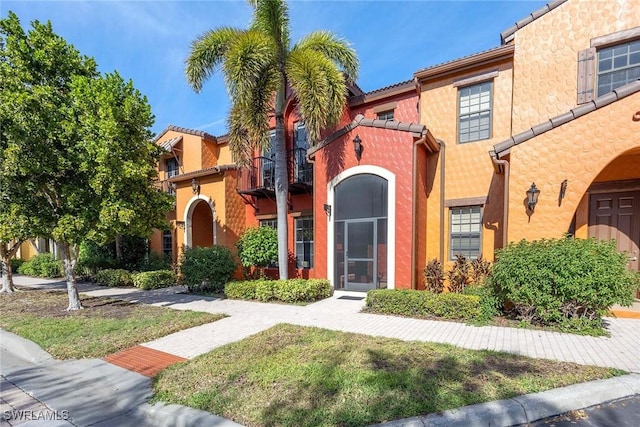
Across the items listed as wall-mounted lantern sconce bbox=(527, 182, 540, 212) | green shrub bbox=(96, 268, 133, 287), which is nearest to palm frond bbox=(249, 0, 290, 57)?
wall-mounted lantern sconce bbox=(527, 182, 540, 212)

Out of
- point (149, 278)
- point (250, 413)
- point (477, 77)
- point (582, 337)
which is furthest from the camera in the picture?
point (149, 278)

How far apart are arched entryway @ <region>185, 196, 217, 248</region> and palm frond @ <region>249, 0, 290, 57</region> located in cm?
761

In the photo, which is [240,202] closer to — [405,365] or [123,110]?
[123,110]

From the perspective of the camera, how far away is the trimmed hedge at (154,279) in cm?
1270

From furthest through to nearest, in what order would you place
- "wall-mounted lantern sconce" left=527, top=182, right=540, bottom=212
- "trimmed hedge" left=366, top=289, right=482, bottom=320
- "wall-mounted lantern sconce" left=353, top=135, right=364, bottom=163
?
"wall-mounted lantern sconce" left=353, top=135, right=364, bottom=163 < "wall-mounted lantern sconce" left=527, top=182, right=540, bottom=212 < "trimmed hedge" left=366, top=289, right=482, bottom=320

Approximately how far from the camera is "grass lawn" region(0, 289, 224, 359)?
18.7 ft

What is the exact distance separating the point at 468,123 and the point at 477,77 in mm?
1421

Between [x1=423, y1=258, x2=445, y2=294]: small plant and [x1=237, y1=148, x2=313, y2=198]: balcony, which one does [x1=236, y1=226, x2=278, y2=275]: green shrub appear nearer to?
[x1=237, y1=148, x2=313, y2=198]: balcony

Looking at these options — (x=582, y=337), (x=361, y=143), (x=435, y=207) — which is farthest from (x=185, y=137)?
(x=582, y=337)

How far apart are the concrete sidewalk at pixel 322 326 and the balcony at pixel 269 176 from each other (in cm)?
534

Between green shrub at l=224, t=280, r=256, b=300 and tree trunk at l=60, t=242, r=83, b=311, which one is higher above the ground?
tree trunk at l=60, t=242, r=83, b=311

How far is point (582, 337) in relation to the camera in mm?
5617
